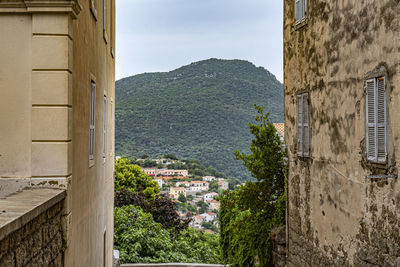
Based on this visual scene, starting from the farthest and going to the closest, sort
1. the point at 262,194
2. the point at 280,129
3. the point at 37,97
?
the point at 280,129 < the point at 262,194 < the point at 37,97

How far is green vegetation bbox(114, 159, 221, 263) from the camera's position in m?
19.4

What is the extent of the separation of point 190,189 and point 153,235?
101ft

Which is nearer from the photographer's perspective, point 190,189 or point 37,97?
point 37,97

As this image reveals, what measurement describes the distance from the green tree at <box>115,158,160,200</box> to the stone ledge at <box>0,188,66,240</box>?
27.7 metres

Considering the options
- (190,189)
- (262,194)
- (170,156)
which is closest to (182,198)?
(190,189)

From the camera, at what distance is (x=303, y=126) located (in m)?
9.27

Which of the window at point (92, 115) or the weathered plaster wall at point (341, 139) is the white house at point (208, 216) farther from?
the window at point (92, 115)

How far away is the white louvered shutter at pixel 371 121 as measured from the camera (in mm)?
6121

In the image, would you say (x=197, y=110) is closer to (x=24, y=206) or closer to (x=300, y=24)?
(x=300, y=24)

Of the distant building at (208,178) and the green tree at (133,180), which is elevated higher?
the green tree at (133,180)

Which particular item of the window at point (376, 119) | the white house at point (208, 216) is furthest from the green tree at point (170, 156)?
the window at point (376, 119)

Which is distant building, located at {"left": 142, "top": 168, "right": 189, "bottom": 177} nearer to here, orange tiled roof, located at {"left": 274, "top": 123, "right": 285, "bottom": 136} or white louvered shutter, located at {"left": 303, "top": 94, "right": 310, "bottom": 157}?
orange tiled roof, located at {"left": 274, "top": 123, "right": 285, "bottom": 136}

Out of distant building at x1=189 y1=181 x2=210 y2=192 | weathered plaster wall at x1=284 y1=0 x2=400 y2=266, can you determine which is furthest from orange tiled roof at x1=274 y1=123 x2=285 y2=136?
distant building at x1=189 y1=181 x2=210 y2=192

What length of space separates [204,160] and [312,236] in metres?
59.3
